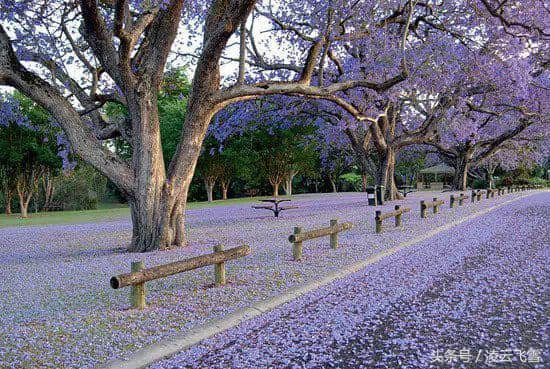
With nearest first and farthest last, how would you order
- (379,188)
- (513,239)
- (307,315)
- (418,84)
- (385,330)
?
(385,330) < (307,315) < (513,239) < (418,84) < (379,188)

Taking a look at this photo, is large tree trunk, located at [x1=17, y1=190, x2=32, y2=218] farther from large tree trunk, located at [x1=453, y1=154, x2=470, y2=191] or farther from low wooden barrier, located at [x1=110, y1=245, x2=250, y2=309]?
large tree trunk, located at [x1=453, y1=154, x2=470, y2=191]

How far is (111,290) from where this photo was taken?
6406 mm

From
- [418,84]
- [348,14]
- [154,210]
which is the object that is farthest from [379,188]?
[154,210]

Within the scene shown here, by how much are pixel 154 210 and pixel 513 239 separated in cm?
819

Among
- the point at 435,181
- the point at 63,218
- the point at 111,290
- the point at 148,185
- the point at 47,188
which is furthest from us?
the point at 435,181

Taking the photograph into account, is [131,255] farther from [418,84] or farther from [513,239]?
[418,84]

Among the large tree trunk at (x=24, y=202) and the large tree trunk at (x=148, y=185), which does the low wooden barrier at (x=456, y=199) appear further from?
the large tree trunk at (x=24, y=202)

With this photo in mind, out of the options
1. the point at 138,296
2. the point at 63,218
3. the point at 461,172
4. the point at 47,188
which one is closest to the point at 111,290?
the point at 138,296

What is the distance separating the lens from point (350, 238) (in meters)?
10.9

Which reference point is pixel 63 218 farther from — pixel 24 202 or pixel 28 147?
pixel 24 202

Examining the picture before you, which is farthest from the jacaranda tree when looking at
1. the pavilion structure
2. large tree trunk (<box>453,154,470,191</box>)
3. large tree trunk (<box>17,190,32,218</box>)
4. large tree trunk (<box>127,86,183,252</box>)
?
the pavilion structure

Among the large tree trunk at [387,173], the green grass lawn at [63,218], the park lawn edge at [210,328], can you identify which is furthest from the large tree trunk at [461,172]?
the park lawn edge at [210,328]

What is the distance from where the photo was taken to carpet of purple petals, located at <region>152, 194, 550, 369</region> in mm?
3793

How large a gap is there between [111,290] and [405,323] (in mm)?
4108
